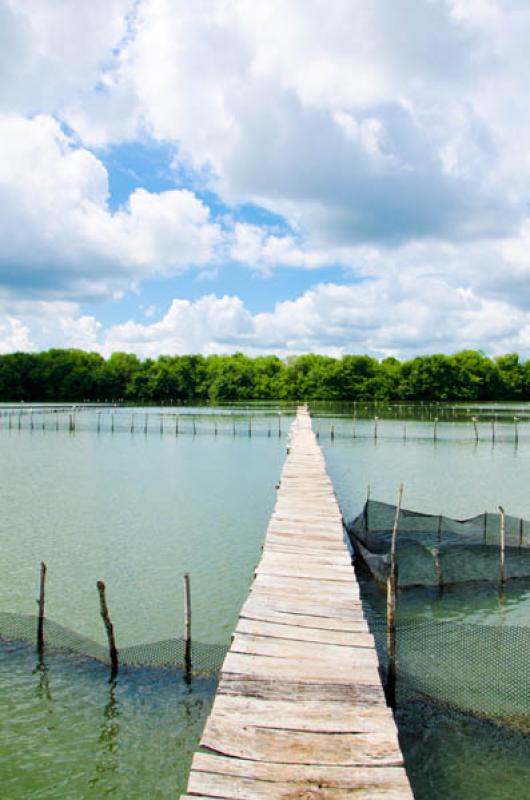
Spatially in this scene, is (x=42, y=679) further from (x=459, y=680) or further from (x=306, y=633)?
(x=459, y=680)

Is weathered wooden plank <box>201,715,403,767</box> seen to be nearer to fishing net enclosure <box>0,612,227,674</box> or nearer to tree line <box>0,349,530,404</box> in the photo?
fishing net enclosure <box>0,612,227,674</box>

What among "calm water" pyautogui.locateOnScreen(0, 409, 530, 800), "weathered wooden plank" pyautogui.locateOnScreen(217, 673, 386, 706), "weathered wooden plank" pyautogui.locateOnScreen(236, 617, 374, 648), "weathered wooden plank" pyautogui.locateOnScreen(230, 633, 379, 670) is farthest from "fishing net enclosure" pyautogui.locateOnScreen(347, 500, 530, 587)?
"weathered wooden plank" pyautogui.locateOnScreen(217, 673, 386, 706)

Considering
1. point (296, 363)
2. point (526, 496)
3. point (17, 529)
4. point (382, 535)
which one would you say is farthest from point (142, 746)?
point (296, 363)

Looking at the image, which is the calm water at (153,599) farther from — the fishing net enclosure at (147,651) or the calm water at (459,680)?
the fishing net enclosure at (147,651)

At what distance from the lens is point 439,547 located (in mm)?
12844

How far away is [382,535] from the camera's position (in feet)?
50.2

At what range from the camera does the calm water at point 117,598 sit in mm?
7004

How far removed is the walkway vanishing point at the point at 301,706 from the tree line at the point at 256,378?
12721 cm

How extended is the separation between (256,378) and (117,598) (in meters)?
137

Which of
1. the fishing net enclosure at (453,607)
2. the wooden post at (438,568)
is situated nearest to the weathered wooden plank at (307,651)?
the fishing net enclosure at (453,607)

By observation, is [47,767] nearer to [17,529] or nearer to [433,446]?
[17,529]

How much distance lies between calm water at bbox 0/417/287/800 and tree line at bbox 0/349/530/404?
350 feet

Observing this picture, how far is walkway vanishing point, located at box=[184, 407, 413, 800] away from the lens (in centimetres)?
438

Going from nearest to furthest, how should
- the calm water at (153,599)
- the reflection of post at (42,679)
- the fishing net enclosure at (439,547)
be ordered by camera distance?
the calm water at (153,599), the reflection of post at (42,679), the fishing net enclosure at (439,547)
